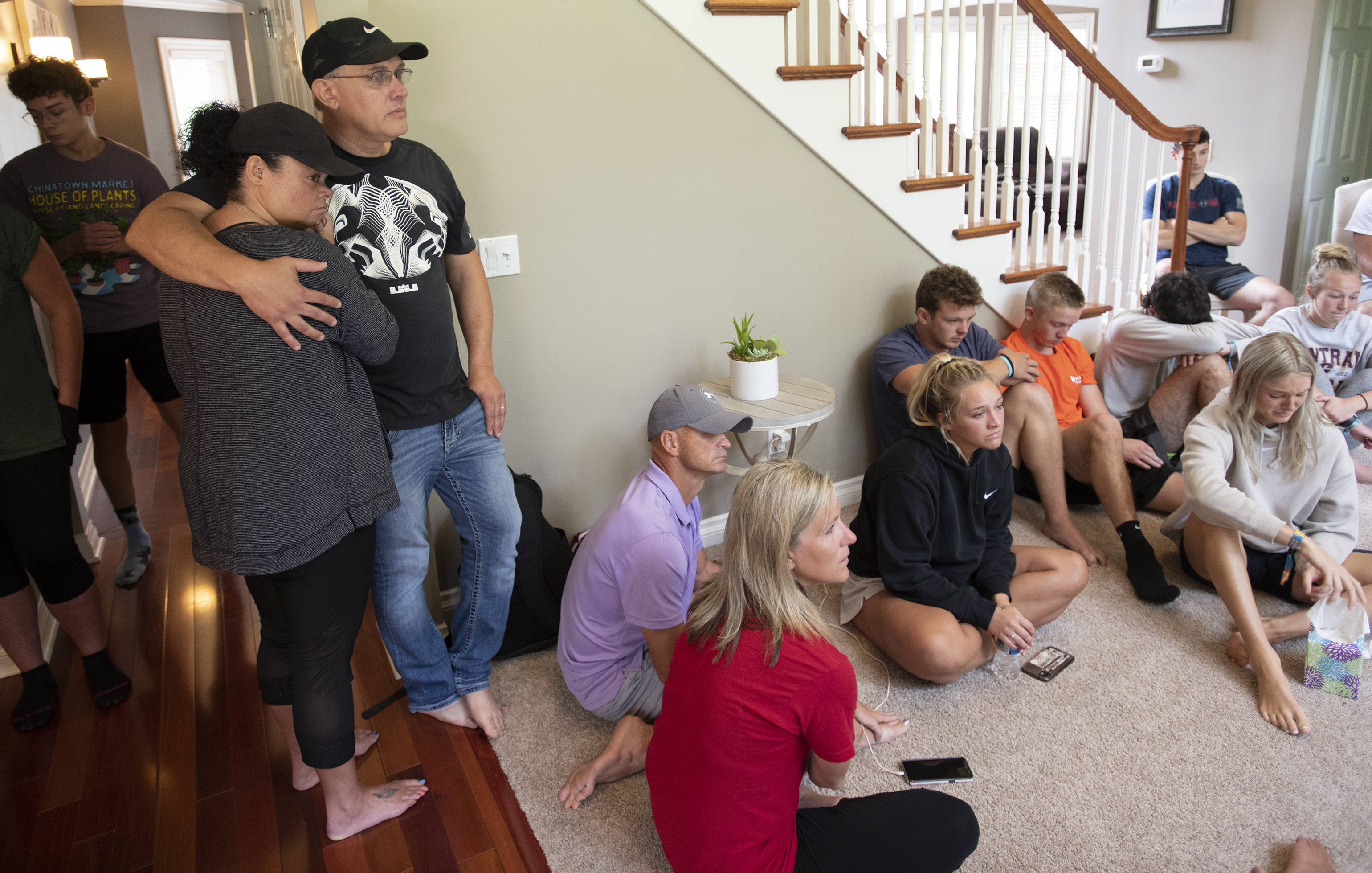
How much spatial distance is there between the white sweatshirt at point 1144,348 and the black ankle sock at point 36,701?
3730mm

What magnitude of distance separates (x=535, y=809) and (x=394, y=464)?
84 centimetres

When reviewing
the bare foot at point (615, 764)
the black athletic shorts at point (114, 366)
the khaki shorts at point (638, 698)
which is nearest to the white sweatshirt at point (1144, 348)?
the khaki shorts at point (638, 698)

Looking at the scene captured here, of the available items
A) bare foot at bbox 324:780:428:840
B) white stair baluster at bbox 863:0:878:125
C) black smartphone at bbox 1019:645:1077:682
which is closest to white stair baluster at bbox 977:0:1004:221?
white stair baluster at bbox 863:0:878:125

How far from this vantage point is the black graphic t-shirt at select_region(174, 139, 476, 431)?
1.83 metres

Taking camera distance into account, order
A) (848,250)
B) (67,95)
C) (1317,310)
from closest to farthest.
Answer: (67,95) → (848,250) → (1317,310)

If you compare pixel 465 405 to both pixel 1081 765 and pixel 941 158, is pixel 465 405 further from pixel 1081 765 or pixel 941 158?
pixel 941 158

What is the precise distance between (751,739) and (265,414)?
38.4 inches

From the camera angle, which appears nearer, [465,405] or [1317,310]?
[465,405]

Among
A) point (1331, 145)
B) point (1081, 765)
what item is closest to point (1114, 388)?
point (1081, 765)

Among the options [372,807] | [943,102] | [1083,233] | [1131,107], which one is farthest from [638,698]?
[1131,107]

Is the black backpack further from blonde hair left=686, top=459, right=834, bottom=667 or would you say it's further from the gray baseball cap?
blonde hair left=686, top=459, right=834, bottom=667

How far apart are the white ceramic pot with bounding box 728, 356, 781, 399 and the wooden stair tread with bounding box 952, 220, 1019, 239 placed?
1.11 meters

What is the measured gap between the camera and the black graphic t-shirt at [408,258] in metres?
1.83

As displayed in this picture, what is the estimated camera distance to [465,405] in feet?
6.67
